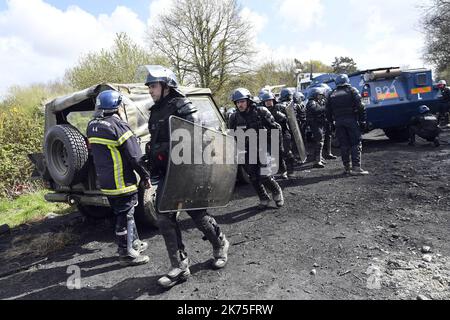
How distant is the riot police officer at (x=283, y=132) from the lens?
656 cm

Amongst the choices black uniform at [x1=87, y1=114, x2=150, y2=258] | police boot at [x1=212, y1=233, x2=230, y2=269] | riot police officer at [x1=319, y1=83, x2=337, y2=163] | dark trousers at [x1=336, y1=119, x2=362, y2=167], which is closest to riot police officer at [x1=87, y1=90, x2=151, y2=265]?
black uniform at [x1=87, y1=114, x2=150, y2=258]

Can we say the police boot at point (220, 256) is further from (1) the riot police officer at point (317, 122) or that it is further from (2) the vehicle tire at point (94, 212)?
(1) the riot police officer at point (317, 122)

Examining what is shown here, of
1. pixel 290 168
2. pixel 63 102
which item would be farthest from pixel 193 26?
pixel 63 102

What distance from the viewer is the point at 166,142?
10.3ft

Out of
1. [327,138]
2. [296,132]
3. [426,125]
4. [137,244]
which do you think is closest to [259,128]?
[296,132]

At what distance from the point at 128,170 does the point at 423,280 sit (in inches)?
113

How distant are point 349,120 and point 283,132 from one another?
121 cm

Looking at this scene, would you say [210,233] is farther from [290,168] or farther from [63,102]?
[290,168]

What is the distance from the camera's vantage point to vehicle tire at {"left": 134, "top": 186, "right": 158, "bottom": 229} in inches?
177

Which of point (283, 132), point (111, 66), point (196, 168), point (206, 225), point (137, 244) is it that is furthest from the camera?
point (111, 66)

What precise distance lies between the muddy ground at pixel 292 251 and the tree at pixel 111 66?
12256mm

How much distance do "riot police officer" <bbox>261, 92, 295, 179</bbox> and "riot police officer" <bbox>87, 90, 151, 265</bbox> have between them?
3188 mm

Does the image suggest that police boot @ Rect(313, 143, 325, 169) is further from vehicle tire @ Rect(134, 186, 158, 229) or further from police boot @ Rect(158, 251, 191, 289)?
police boot @ Rect(158, 251, 191, 289)

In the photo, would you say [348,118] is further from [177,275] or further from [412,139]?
[177,275]
